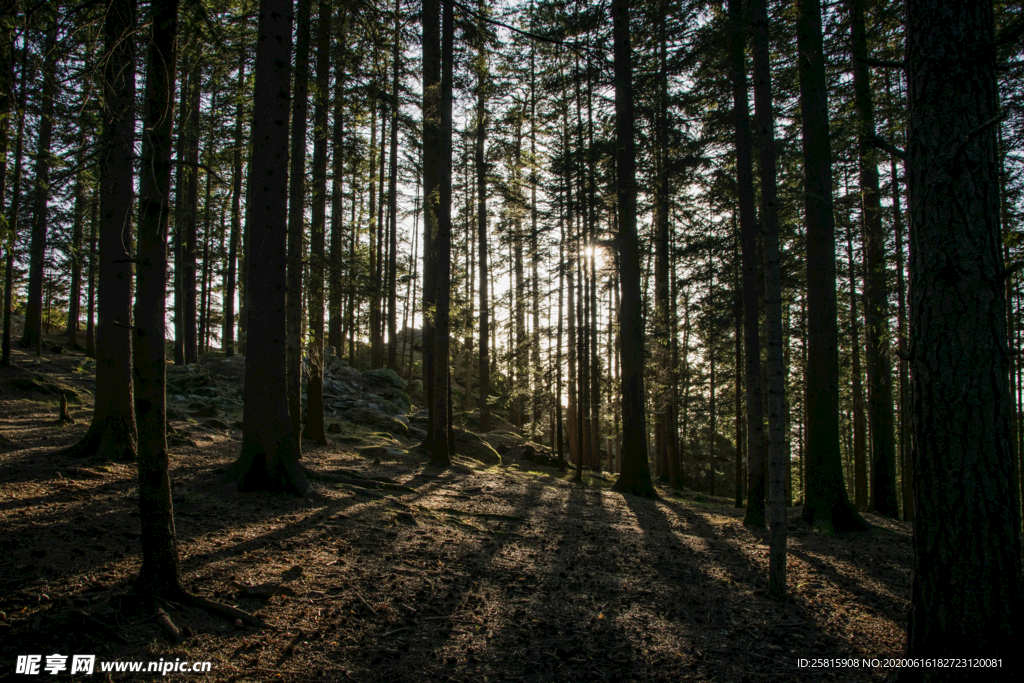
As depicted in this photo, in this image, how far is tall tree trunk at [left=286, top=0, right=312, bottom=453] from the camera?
10102 mm

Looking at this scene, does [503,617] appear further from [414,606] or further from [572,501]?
[572,501]

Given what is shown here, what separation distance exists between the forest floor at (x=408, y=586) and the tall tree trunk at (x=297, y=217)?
208 centimetres

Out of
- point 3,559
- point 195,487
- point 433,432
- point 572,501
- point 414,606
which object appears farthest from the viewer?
point 433,432

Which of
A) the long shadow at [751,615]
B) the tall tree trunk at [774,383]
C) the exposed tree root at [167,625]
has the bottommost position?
the long shadow at [751,615]

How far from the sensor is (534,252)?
15250 millimetres

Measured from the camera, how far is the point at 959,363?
3.20 meters

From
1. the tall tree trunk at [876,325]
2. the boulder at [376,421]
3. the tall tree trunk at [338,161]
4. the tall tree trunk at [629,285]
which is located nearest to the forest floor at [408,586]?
the tall tree trunk at [876,325]

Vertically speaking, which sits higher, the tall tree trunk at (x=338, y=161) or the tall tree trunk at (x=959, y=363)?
the tall tree trunk at (x=338, y=161)

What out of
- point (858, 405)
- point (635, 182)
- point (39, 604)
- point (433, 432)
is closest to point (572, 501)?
point (433, 432)

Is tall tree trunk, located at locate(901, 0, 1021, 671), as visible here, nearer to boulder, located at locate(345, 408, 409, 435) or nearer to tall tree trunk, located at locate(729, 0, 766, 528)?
tall tree trunk, located at locate(729, 0, 766, 528)

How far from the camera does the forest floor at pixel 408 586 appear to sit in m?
3.48

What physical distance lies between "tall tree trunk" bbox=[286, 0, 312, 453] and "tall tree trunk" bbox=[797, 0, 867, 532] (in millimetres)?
9853

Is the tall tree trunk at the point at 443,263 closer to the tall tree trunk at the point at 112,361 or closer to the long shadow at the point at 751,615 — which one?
the long shadow at the point at 751,615

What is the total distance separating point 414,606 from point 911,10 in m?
6.12
